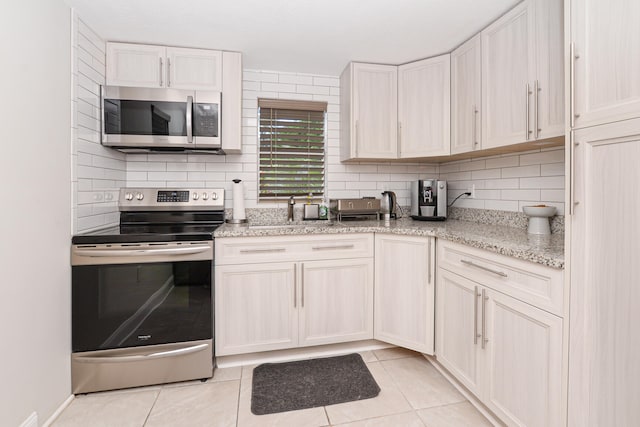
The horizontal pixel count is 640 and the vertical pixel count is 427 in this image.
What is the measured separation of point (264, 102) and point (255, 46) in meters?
0.50

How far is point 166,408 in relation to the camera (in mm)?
1716

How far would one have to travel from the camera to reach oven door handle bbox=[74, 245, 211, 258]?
5.89ft

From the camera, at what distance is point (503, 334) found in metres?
1.47

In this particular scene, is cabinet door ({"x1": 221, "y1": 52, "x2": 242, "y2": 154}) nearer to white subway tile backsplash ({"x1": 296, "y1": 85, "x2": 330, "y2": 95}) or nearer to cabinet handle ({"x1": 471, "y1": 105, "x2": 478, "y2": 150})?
white subway tile backsplash ({"x1": 296, "y1": 85, "x2": 330, "y2": 95})

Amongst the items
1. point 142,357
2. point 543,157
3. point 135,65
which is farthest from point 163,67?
point 543,157

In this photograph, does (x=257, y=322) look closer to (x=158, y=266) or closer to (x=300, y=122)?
(x=158, y=266)

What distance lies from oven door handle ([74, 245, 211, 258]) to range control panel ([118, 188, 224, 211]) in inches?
25.5

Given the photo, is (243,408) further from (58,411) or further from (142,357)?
(58,411)

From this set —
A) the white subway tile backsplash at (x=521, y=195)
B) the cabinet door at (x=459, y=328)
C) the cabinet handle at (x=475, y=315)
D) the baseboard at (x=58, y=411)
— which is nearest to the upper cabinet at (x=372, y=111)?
the white subway tile backsplash at (x=521, y=195)

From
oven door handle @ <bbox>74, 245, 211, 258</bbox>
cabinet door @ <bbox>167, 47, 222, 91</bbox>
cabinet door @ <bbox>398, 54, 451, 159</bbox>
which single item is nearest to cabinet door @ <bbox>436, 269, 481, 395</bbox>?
cabinet door @ <bbox>398, 54, 451, 159</bbox>

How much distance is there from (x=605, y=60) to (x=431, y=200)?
63.6 inches

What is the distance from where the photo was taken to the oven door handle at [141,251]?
1794 millimetres

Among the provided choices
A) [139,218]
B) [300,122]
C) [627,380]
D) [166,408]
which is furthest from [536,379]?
[139,218]

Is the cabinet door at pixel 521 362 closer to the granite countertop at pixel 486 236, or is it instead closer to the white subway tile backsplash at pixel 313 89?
the granite countertop at pixel 486 236
